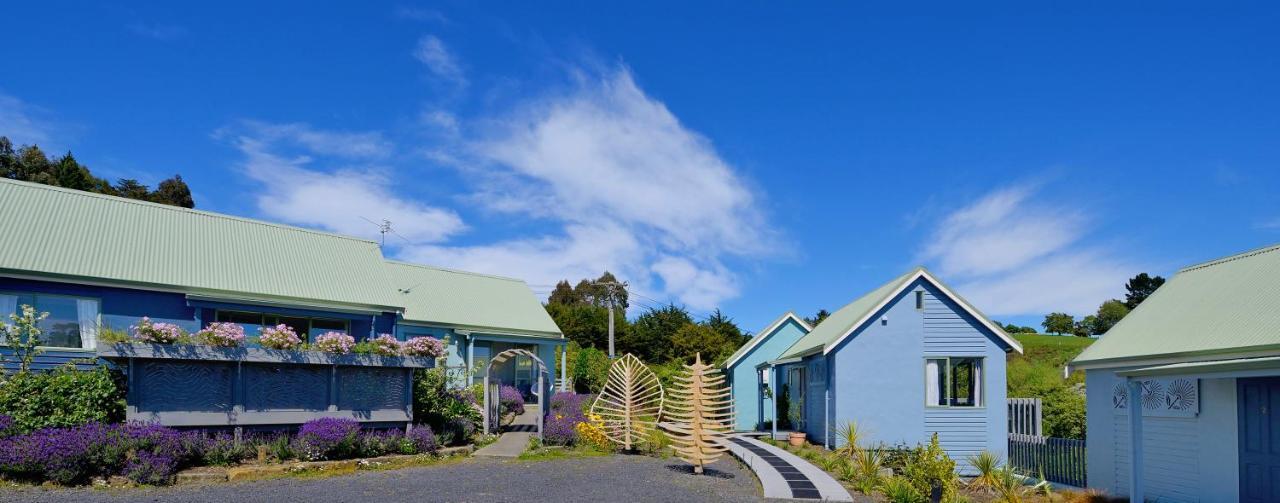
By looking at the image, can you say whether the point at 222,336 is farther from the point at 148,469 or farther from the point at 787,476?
the point at 787,476

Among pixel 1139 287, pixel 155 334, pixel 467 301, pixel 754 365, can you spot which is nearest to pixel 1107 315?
pixel 1139 287

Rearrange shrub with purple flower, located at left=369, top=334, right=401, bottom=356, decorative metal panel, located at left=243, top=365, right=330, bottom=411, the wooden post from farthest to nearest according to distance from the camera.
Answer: shrub with purple flower, located at left=369, top=334, right=401, bottom=356 < decorative metal panel, located at left=243, top=365, right=330, bottom=411 < the wooden post

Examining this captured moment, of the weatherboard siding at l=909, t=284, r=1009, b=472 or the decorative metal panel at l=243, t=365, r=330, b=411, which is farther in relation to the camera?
the weatherboard siding at l=909, t=284, r=1009, b=472

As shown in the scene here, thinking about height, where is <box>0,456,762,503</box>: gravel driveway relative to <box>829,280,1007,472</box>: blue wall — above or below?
below

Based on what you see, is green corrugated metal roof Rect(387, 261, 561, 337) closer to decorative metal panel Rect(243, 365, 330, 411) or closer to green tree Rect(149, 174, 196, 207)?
decorative metal panel Rect(243, 365, 330, 411)

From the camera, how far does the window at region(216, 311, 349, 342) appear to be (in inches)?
798

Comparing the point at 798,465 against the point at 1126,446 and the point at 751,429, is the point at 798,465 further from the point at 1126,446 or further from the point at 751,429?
the point at 751,429

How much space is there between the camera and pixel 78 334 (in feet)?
56.6

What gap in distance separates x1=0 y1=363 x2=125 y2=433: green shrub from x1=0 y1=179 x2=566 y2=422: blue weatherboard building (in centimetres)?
89

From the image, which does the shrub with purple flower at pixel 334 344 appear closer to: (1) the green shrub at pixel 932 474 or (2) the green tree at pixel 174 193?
(1) the green shrub at pixel 932 474

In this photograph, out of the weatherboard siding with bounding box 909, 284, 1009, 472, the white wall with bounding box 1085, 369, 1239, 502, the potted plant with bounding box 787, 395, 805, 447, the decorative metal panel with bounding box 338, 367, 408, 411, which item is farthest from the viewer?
the potted plant with bounding box 787, 395, 805, 447

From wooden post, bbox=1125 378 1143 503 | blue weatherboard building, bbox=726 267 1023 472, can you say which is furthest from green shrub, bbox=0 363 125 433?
wooden post, bbox=1125 378 1143 503

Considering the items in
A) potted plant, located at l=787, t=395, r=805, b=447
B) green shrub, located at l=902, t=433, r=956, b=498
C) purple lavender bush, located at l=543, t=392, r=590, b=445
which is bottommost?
potted plant, located at l=787, t=395, r=805, b=447

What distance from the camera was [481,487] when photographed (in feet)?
43.3
